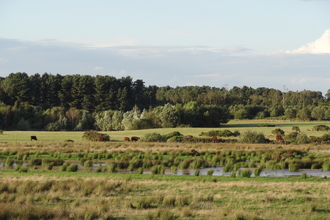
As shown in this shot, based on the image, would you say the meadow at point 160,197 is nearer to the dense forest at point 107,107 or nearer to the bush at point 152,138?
the bush at point 152,138

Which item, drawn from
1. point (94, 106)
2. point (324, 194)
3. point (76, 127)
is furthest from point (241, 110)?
point (324, 194)

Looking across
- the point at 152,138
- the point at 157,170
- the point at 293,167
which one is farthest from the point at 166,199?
the point at 152,138

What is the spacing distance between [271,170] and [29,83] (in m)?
92.8

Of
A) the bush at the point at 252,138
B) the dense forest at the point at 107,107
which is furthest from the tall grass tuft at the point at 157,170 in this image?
the dense forest at the point at 107,107

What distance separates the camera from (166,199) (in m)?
14.3

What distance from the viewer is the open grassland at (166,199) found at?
12.2 m

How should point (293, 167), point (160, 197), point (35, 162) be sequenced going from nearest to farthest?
point (160, 197), point (293, 167), point (35, 162)

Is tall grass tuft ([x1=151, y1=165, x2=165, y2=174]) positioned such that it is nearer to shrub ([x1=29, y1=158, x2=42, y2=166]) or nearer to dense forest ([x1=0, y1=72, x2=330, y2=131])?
shrub ([x1=29, y1=158, x2=42, y2=166])

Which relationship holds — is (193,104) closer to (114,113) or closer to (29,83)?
(114,113)

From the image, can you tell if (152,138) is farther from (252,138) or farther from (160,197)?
(160,197)

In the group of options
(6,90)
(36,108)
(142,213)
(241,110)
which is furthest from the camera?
(241,110)

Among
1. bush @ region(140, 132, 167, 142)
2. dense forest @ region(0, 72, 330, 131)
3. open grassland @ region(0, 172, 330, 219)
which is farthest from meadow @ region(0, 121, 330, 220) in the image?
dense forest @ region(0, 72, 330, 131)

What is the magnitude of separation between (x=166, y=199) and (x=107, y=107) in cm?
9710

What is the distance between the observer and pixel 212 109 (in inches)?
3760
